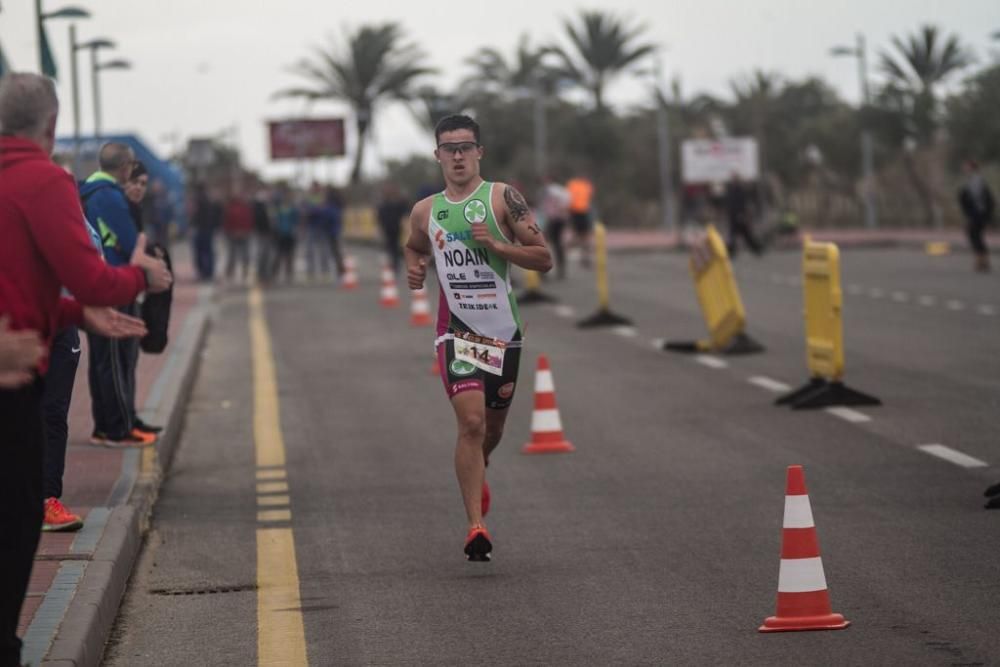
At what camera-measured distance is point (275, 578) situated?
8.49 meters

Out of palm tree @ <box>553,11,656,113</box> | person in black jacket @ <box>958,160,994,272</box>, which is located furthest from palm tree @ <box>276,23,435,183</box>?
person in black jacket @ <box>958,160,994,272</box>

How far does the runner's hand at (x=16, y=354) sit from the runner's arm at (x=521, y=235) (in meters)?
3.62

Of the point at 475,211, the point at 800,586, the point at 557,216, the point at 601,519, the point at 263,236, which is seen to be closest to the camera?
the point at 800,586

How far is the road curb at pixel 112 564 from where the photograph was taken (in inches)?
260

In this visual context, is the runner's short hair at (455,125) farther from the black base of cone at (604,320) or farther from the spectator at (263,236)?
the spectator at (263,236)

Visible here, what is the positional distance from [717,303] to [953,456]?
776 cm

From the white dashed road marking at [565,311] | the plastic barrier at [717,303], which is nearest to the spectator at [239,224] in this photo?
the white dashed road marking at [565,311]

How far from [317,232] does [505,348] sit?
90.5ft

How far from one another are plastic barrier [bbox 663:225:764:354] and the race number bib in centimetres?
971

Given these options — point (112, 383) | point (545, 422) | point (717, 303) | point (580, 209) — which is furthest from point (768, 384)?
point (580, 209)

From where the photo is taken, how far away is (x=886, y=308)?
24.4 metres

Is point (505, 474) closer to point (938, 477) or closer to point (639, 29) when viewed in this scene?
point (938, 477)

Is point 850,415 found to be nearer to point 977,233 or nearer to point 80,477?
point 80,477

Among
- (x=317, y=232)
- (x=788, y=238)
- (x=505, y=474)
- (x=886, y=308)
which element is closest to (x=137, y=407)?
(x=505, y=474)
